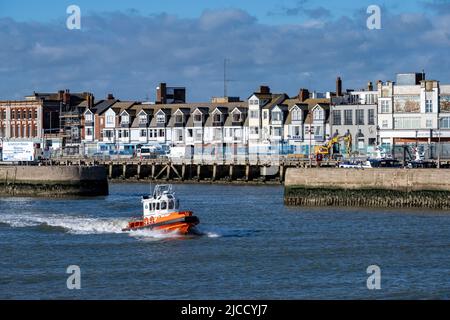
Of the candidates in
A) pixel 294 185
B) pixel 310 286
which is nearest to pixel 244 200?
pixel 294 185

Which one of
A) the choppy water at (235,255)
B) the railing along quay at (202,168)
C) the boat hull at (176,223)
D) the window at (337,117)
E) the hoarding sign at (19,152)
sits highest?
the window at (337,117)

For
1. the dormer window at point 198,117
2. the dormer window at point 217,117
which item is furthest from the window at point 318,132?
the dormer window at point 198,117

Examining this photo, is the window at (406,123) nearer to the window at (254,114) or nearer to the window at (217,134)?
the window at (254,114)

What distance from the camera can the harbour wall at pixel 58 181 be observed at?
298ft

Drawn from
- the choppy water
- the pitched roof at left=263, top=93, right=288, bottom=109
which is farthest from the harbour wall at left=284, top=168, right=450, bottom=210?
the pitched roof at left=263, top=93, right=288, bottom=109

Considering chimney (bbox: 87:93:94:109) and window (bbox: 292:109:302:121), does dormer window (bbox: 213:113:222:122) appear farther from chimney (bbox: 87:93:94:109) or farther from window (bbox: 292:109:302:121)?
chimney (bbox: 87:93:94:109)

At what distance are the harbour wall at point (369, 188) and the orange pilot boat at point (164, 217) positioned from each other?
15.5 m

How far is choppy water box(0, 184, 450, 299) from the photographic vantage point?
41812 millimetres

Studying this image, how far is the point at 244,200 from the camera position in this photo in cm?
8725

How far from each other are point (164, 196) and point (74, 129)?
3973 inches

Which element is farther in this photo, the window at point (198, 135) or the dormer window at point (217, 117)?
the window at point (198, 135)

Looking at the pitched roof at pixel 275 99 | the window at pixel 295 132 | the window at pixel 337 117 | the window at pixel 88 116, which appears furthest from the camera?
the window at pixel 88 116

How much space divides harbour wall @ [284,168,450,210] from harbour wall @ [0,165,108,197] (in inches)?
843

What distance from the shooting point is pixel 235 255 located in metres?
50.6
